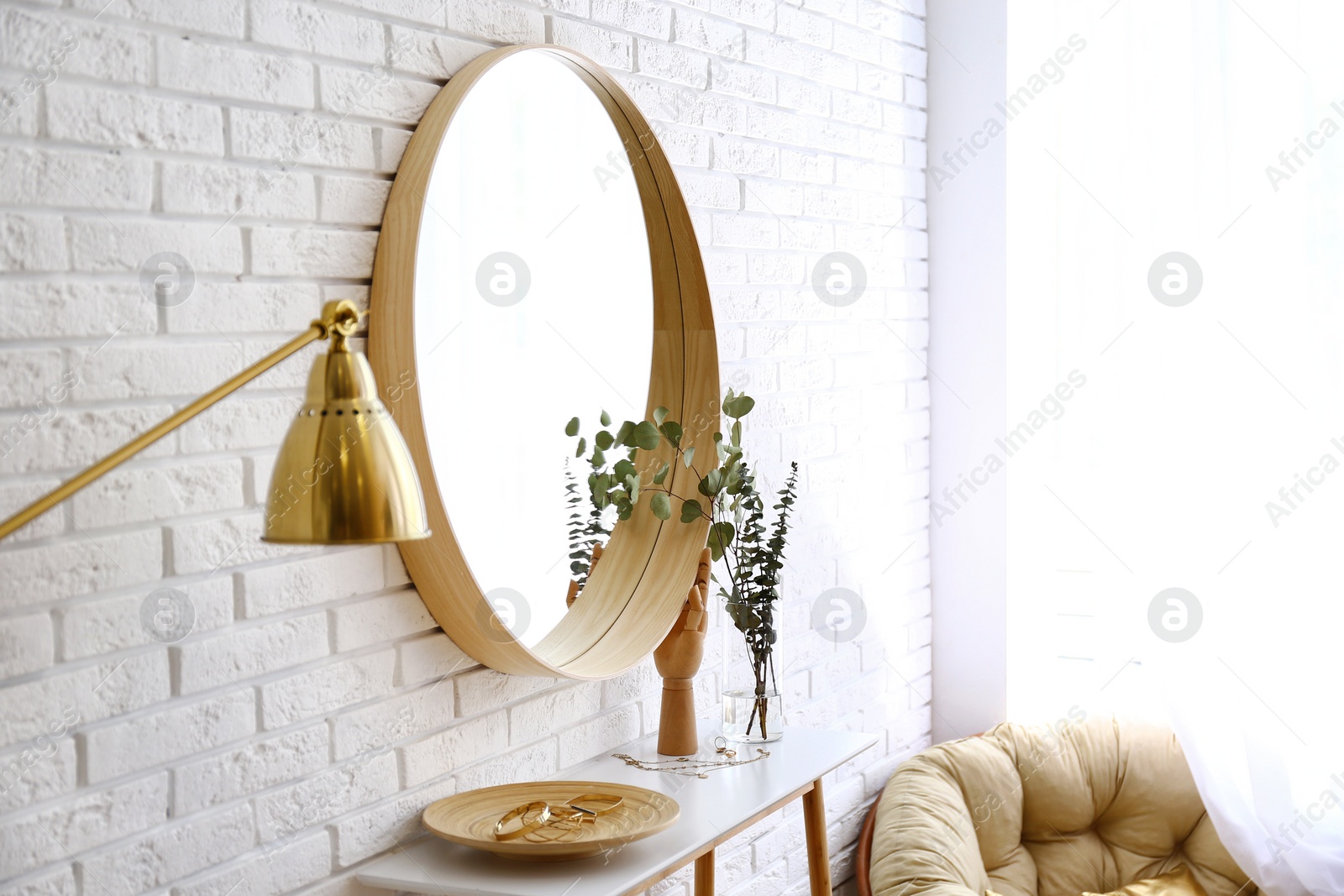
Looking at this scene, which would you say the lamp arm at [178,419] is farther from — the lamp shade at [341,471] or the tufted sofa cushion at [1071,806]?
the tufted sofa cushion at [1071,806]

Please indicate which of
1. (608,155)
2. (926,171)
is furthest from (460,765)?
(926,171)

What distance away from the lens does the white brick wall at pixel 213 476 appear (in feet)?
3.13

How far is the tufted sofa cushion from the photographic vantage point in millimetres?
2283

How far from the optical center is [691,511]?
5.49 feet

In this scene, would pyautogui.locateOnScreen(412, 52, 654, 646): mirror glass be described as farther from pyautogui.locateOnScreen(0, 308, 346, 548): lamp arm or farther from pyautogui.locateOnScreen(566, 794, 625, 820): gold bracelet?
pyautogui.locateOnScreen(0, 308, 346, 548): lamp arm

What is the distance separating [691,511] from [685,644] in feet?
0.61

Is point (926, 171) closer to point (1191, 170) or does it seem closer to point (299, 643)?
point (1191, 170)

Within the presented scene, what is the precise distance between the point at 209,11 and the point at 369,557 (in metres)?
0.56

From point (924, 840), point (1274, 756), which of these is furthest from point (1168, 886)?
point (924, 840)

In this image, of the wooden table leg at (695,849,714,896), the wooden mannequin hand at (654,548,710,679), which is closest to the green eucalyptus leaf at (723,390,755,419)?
the wooden mannequin hand at (654,548,710,679)

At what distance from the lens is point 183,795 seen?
3.52ft

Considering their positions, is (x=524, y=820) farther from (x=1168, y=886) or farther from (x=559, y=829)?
(x=1168, y=886)

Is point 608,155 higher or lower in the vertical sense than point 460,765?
higher

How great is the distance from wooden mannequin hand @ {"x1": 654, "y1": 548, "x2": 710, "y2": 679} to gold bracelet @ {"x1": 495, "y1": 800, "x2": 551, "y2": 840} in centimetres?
34
